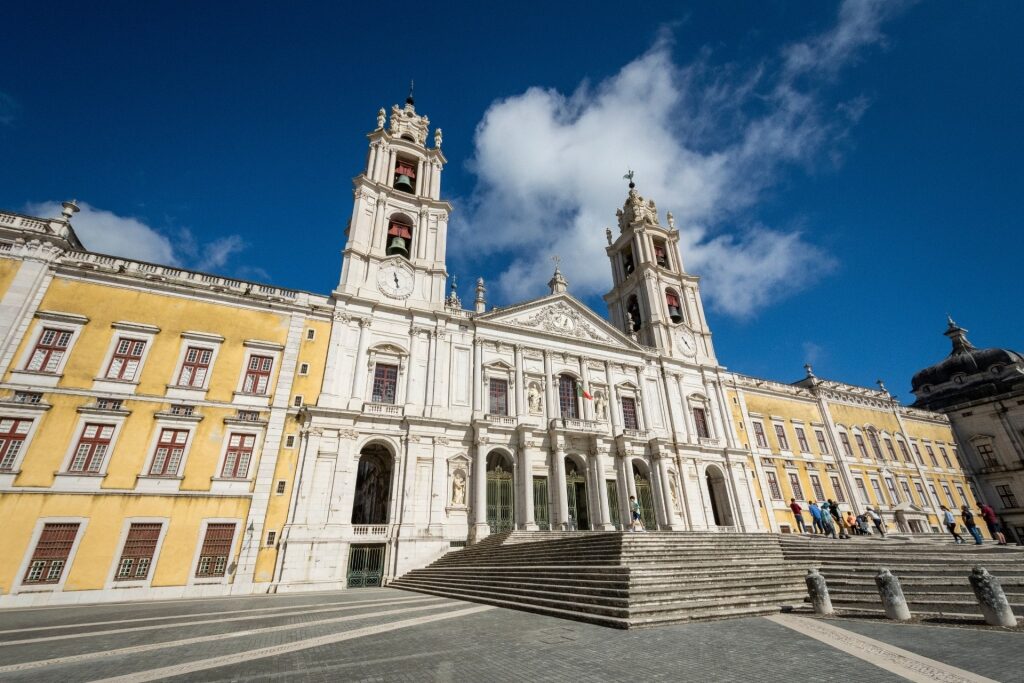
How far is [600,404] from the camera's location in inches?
1044

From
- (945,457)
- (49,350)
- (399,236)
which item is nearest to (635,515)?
(399,236)

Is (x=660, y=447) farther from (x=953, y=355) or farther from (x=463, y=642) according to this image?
(x=953, y=355)

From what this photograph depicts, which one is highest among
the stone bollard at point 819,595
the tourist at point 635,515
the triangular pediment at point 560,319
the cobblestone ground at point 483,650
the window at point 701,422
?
the triangular pediment at point 560,319

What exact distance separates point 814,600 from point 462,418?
15.9 metres

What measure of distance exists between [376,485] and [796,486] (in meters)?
27.8

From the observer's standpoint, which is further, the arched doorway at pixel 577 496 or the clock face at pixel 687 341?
the clock face at pixel 687 341

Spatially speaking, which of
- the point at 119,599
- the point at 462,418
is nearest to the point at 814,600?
the point at 462,418

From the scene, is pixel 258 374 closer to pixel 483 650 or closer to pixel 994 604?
Result: pixel 483 650

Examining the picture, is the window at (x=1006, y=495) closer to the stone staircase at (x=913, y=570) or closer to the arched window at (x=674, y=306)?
the arched window at (x=674, y=306)

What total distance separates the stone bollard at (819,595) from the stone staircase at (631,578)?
34.9 inches

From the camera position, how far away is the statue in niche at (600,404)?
26.1 meters

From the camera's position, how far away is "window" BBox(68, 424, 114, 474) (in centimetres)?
1572

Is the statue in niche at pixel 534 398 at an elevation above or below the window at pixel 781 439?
above

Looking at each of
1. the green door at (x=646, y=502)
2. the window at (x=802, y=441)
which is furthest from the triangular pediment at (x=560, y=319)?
the window at (x=802, y=441)
